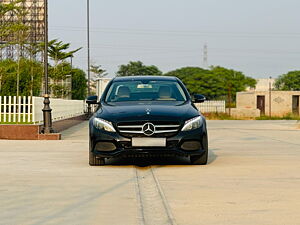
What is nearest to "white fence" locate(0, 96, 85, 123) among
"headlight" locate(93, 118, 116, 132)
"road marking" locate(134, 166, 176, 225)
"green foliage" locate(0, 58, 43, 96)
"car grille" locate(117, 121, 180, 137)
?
"headlight" locate(93, 118, 116, 132)

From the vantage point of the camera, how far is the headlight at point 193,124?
945cm

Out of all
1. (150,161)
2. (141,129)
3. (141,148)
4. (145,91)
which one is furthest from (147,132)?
(145,91)

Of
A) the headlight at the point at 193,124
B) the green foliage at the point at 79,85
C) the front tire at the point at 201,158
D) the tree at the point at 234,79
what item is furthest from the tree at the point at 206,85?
the headlight at the point at 193,124

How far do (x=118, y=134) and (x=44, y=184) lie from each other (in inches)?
76.9

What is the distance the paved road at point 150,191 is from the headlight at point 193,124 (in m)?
0.62

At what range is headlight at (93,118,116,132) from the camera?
942cm

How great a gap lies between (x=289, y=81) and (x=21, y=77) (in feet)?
287

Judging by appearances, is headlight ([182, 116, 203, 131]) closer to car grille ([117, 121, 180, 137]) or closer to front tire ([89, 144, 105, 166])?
car grille ([117, 121, 180, 137])

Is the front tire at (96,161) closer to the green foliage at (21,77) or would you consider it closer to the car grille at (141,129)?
the car grille at (141,129)

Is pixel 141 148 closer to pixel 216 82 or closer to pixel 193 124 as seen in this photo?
pixel 193 124

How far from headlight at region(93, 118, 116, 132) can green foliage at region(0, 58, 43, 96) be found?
34.2 meters

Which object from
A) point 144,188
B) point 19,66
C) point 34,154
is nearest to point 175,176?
point 144,188

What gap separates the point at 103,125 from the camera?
948 centimetres

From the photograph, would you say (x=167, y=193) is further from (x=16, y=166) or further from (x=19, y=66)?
(x=19, y=66)
